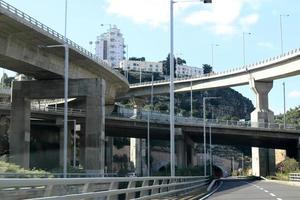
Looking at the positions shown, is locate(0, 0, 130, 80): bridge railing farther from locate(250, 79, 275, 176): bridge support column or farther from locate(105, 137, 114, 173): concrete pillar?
locate(105, 137, 114, 173): concrete pillar

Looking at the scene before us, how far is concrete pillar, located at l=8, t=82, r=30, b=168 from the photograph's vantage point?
204 ft

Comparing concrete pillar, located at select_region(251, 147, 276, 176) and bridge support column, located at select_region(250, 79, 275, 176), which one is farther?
concrete pillar, located at select_region(251, 147, 276, 176)

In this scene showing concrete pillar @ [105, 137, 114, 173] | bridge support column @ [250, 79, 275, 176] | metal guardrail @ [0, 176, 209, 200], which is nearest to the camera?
metal guardrail @ [0, 176, 209, 200]

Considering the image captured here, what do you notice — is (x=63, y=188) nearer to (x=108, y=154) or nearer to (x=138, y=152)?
(x=108, y=154)

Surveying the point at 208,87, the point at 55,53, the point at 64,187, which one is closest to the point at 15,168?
the point at 55,53

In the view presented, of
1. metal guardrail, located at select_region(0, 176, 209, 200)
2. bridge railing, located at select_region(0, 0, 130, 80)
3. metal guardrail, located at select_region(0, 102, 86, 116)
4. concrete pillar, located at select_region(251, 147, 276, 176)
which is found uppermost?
bridge railing, located at select_region(0, 0, 130, 80)

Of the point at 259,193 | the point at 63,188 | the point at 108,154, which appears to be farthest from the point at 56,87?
the point at 108,154

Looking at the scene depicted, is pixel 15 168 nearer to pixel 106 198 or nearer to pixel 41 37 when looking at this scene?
pixel 41 37

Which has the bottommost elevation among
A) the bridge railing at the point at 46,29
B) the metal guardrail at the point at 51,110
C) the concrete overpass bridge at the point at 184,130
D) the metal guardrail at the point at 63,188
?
the metal guardrail at the point at 63,188

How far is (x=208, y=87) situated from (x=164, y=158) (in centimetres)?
4213

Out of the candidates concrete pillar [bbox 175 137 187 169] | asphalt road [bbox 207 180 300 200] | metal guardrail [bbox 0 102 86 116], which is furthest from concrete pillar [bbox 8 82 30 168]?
concrete pillar [bbox 175 137 187 169]

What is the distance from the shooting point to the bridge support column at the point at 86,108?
6047cm

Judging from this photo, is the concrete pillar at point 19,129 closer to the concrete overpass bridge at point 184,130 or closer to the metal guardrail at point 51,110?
the metal guardrail at point 51,110

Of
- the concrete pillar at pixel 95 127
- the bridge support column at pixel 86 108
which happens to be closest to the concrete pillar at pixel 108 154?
the bridge support column at pixel 86 108
